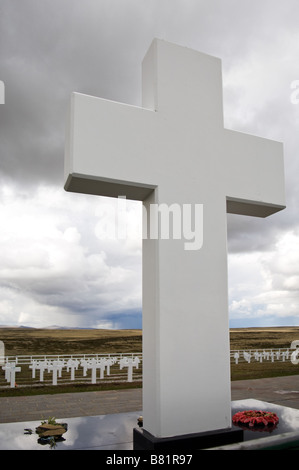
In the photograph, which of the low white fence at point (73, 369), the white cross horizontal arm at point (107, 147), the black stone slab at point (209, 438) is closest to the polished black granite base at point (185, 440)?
the black stone slab at point (209, 438)

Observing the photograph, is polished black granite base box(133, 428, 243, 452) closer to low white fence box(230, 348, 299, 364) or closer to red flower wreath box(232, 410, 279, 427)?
red flower wreath box(232, 410, 279, 427)

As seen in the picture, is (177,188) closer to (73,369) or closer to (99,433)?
(99,433)

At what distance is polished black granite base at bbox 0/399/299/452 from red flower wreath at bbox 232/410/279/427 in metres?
0.09

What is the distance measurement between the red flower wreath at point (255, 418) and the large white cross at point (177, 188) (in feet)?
1.78

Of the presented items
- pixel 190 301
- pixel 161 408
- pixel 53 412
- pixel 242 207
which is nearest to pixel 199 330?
pixel 190 301

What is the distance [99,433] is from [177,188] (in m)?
2.86

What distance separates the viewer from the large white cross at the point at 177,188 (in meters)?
3.84

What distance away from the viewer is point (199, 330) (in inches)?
159

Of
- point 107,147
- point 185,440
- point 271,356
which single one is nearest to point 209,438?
point 185,440

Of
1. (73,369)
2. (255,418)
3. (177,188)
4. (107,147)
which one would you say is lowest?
(73,369)

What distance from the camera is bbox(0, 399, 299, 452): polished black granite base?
3.99 metres

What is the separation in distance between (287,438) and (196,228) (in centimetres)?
230

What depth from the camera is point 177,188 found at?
13.6ft
